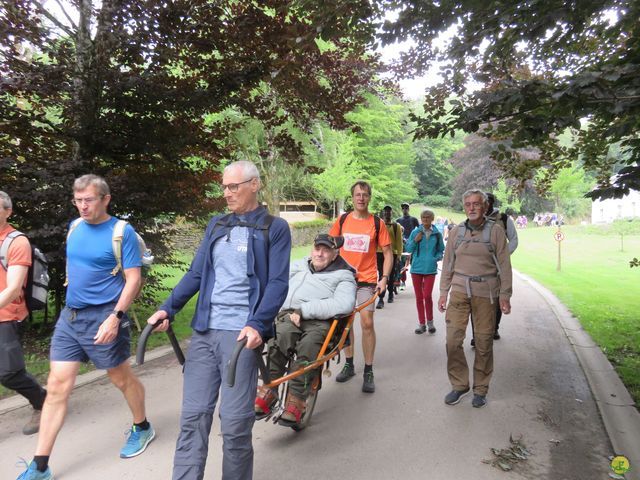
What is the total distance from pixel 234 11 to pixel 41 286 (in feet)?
13.2

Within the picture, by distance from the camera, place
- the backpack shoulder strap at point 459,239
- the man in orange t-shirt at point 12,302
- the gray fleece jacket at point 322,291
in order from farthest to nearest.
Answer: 1. the backpack shoulder strap at point 459,239
2. the gray fleece jacket at point 322,291
3. the man in orange t-shirt at point 12,302

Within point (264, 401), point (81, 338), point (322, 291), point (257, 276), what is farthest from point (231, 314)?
point (322, 291)

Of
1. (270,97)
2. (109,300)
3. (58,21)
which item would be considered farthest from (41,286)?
(270,97)

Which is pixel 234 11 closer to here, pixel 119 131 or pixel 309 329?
pixel 119 131

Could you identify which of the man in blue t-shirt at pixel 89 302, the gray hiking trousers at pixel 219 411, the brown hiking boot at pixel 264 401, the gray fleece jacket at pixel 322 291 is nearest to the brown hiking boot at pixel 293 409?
the brown hiking boot at pixel 264 401

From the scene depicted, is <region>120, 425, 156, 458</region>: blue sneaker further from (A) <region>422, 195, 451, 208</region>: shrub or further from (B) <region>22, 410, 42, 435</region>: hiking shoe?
(A) <region>422, 195, 451, 208</region>: shrub

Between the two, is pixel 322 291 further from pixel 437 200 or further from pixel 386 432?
pixel 437 200

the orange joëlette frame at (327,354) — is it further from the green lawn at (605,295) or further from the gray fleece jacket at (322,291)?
the green lawn at (605,295)

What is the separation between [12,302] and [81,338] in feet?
2.28

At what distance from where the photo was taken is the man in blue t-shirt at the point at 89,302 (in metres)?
2.97

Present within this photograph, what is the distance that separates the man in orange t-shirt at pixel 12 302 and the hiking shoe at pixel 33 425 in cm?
30

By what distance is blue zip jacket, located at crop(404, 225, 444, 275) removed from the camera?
23.5 ft

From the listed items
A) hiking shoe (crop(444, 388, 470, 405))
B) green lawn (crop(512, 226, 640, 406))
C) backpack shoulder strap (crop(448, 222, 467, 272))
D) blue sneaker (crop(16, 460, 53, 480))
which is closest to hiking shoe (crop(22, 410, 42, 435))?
blue sneaker (crop(16, 460, 53, 480))

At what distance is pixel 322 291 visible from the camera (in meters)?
4.05
